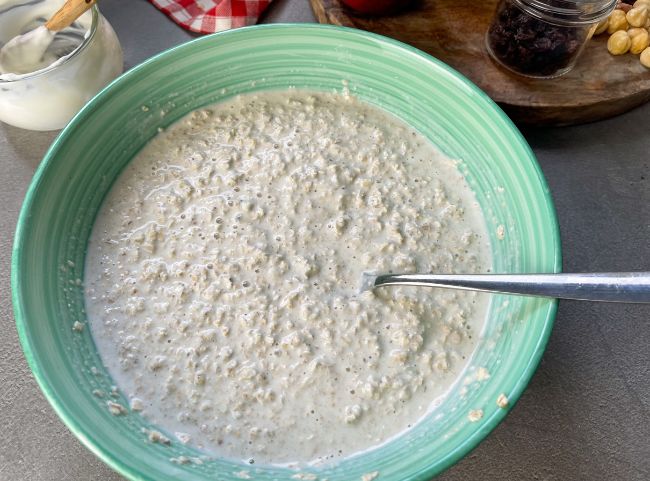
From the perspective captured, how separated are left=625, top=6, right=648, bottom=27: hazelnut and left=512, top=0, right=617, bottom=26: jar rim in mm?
167

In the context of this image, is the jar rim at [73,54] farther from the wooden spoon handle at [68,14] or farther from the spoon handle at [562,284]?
the spoon handle at [562,284]

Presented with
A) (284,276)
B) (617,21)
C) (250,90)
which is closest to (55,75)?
(250,90)

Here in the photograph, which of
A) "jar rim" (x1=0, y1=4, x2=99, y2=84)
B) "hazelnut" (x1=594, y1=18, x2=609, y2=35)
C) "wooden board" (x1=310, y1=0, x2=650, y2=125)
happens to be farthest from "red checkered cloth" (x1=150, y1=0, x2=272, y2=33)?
"hazelnut" (x1=594, y1=18, x2=609, y2=35)

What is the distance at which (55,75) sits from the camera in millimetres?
1104

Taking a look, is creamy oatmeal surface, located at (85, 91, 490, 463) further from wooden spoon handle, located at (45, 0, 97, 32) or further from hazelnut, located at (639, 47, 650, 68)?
hazelnut, located at (639, 47, 650, 68)

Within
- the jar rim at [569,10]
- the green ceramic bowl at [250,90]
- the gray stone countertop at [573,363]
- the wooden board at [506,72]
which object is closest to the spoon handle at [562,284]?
the green ceramic bowl at [250,90]

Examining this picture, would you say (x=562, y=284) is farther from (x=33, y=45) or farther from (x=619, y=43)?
(x=33, y=45)

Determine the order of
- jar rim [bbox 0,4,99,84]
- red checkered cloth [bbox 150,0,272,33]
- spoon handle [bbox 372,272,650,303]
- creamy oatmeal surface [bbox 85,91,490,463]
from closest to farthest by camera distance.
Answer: spoon handle [bbox 372,272,650,303]
creamy oatmeal surface [bbox 85,91,490,463]
jar rim [bbox 0,4,99,84]
red checkered cloth [bbox 150,0,272,33]

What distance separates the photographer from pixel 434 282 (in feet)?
2.94

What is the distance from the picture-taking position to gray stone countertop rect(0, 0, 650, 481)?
961 mm

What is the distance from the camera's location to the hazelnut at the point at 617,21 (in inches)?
52.4

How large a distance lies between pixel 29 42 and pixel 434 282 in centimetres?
89

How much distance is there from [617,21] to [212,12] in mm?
925

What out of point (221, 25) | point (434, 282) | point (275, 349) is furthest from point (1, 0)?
point (434, 282)
